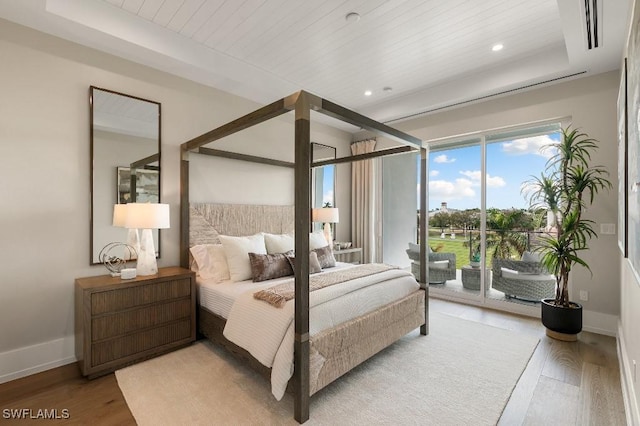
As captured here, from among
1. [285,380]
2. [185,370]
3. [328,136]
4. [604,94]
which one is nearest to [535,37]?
[604,94]

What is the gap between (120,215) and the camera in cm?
277

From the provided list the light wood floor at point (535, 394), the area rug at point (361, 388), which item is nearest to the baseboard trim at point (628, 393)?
the light wood floor at point (535, 394)

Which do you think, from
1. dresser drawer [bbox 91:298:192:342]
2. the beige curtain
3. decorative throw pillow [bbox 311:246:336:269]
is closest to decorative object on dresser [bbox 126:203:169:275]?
dresser drawer [bbox 91:298:192:342]

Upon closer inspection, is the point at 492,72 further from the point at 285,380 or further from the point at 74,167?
the point at 74,167

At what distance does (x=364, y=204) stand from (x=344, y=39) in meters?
3.04

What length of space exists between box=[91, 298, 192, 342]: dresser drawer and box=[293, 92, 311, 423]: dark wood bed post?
149 cm


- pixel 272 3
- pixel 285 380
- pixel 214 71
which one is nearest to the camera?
pixel 285 380

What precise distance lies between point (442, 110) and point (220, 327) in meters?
4.19

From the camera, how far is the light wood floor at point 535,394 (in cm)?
195

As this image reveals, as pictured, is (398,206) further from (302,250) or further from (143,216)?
(143,216)

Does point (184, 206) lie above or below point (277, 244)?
above

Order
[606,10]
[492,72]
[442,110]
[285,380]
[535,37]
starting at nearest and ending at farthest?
1. [285,380]
2. [606,10]
3. [535,37]
4. [492,72]
5. [442,110]

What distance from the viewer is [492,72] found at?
3734 mm

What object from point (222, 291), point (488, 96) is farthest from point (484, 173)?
point (222, 291)
